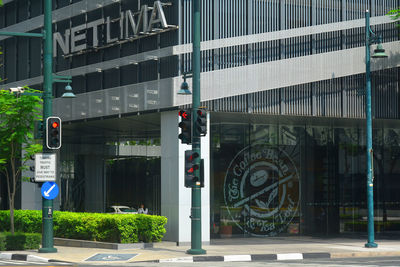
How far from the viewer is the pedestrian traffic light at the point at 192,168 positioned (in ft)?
77.9

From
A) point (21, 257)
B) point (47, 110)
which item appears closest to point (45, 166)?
point (47, 110)

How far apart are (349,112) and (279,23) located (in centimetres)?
471

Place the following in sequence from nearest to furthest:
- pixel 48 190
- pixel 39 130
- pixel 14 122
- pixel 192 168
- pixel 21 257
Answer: pixel 192 168
pixel 21 257
pixel 48 190
pixel 39 130
pixel 14 122

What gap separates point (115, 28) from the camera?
31891 millimetres

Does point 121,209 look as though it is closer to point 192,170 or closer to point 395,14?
point 192,170

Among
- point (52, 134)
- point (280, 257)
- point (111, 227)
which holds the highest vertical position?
point (52, 134)

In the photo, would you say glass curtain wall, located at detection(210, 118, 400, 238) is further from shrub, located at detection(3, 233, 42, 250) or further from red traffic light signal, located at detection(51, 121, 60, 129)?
red traffic light signal, located at detection(51, 121, 60, 129)

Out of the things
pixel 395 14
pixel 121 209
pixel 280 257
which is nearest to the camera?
pixel 280 257

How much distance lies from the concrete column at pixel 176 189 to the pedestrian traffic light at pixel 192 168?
4578 mm

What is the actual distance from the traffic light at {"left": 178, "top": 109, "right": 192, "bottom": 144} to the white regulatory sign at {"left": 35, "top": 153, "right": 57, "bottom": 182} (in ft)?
13.4

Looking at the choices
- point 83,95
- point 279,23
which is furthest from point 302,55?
point 83,95

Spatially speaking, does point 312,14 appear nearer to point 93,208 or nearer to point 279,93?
point 279,93

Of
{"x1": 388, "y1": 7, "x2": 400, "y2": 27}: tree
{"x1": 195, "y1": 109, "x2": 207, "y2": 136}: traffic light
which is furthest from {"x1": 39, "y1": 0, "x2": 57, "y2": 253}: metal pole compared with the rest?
{"x1": 388, "y1": 7, "x2": 400, "y2": 27}: tree

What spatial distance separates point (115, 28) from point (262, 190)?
9.17 metres
